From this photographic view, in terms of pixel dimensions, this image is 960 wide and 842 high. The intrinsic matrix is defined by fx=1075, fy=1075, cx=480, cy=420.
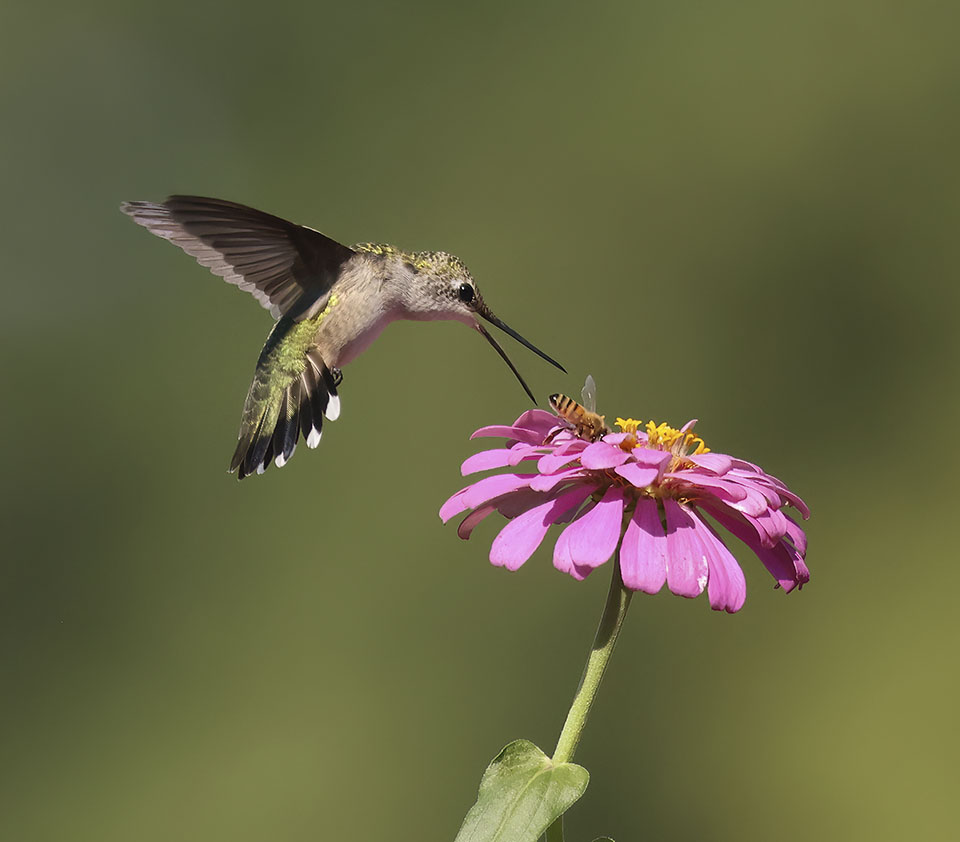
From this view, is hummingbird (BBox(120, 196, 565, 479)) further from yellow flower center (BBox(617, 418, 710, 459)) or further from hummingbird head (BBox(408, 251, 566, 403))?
yellow flower center (BBox(617, 418, 710, 459))

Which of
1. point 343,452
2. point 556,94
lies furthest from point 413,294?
point 556,94

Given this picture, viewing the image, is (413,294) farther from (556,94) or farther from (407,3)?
(407,3)

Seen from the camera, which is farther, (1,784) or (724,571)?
(1,784)

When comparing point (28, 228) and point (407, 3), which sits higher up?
point (407, 3)

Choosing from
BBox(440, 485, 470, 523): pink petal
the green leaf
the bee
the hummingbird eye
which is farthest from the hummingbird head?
the green leaf

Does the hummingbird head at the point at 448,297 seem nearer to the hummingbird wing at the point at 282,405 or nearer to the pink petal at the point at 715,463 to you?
the hummingbird wing at the point at 282,405

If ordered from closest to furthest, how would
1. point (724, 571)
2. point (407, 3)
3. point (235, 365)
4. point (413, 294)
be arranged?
1. point (724, 571)
2. point (413, 294)
3. point (235, 365)
4. point (407, 3)

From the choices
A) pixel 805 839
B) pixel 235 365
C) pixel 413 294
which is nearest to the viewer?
pixel 413 294

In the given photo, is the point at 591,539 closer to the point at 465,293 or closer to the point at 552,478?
the point at 552,478

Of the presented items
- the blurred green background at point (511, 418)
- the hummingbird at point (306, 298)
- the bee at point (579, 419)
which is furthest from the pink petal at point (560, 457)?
the blurred green background at point (511, 418)
